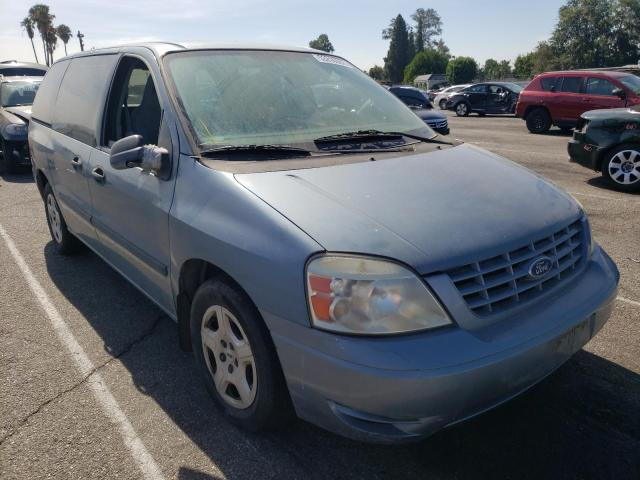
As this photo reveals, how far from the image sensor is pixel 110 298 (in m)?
4.14

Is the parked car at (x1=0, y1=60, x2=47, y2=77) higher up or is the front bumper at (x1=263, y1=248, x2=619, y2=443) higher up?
the parked car at (x1=0, y1=60, x2=47, y2=77)

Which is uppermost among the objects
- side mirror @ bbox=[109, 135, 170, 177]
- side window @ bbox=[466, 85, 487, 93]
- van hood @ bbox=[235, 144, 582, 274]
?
side mirror @ bbox=[109, 135, 170, 177]

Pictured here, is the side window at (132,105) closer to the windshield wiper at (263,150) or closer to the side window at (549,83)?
the windshield wiper at (263,150)

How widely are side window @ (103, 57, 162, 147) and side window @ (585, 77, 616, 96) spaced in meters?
13.2

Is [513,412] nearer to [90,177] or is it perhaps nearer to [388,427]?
[388,427]

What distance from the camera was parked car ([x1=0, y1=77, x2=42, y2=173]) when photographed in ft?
31.7

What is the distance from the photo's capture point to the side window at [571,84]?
1397 centimetres

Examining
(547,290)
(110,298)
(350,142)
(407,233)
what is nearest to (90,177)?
(110,298)

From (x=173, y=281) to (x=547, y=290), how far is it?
1.79 m

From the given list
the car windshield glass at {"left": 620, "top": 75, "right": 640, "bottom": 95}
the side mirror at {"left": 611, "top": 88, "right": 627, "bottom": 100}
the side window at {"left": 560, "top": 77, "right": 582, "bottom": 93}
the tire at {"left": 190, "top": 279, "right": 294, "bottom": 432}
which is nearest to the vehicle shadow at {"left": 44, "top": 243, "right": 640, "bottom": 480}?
the tire at {"left": 190, "top": 279, "right": 294, "bottom": 432}

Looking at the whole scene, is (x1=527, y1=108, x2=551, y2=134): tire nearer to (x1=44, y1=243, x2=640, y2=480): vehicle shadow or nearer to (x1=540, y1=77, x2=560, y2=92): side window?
(x1=540, y1=77, x2=560, y2=92): side window

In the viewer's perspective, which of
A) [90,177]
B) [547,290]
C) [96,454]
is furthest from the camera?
[90,177]

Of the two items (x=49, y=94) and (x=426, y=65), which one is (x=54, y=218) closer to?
(x=49, y=94)

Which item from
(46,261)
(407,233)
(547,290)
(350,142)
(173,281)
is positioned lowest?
(46,261)
